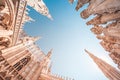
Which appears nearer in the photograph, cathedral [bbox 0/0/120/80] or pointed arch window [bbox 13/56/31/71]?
cathedral [bbox 0/0/120/80]

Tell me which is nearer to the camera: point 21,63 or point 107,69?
point 21,63

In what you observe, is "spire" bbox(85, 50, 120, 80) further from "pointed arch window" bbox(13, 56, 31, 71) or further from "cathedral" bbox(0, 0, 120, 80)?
"pointed arch window" bbox(13, 56, 31, 71)

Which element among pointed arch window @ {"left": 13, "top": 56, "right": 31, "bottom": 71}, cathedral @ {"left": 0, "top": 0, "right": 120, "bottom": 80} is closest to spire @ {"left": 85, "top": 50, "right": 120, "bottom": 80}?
cathedral @ {"left": 0, "top": 0, "right": 120, "bottom": 80}

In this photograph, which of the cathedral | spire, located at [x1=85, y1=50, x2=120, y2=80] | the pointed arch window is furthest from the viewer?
spire, located at [x1=85, y1=50, x2=120, y2=80]

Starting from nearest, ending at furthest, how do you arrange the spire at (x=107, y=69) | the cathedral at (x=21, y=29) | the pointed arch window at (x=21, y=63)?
the cathedral at (x=21, y=29)
the pointed arch window at (x=21, y=63)
the spire at (x=107, y=69)

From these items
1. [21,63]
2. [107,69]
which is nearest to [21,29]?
[21,63]

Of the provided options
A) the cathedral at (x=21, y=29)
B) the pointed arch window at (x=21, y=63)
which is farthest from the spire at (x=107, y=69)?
the pointed arch window at (x=21, y=63)

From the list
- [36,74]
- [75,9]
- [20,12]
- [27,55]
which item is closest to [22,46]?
[27,55]

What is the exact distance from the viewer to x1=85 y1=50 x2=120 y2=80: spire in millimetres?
27794

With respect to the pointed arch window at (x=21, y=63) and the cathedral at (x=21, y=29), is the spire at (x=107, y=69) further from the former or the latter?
the pointed arch window at (x=21, y=63)

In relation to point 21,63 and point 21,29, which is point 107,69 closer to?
point 21,63

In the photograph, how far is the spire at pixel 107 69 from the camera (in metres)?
27.8

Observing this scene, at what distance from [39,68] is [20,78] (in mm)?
8406

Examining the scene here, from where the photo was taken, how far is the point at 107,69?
3272 centimetres
